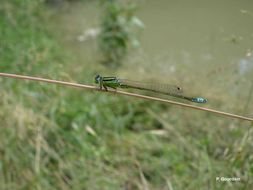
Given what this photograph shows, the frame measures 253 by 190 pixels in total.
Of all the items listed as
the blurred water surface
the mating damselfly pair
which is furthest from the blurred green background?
the mating damselfly pair

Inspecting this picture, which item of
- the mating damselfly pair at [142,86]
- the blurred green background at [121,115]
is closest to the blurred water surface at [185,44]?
the blurred green background at [121,115]

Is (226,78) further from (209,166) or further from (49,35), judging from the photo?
(49,35)

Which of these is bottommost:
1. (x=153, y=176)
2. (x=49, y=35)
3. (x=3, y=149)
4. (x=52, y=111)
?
(x=153, y=176)

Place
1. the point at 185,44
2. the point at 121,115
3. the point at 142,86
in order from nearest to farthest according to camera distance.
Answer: the point at 142,86 → the point at 121,115 → the point at 185,44

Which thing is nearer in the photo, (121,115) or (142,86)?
(142,86)

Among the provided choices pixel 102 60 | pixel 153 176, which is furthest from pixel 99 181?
pixel 102 60

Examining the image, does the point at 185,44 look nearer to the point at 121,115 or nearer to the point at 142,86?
the point at 121,115

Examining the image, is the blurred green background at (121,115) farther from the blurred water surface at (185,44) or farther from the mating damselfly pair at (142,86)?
the mating damselfly pair at (142,86)

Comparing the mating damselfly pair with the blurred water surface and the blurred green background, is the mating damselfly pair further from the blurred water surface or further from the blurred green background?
the blurred water surface

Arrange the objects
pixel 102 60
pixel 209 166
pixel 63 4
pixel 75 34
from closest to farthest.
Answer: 1. pixel 209 166
2. pixel 102 60
3. pixel 75 34
4. pixel 63 4

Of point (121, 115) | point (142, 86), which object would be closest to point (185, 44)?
point (121, 115)
